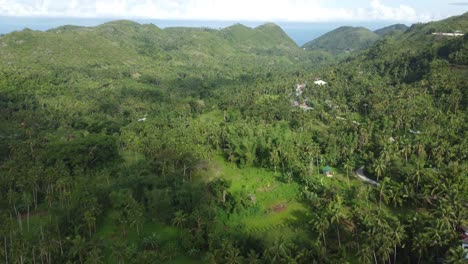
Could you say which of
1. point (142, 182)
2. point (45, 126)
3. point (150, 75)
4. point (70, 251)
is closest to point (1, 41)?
point (150, 75)

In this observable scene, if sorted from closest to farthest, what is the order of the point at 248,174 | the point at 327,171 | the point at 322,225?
1. the point at 322,225
2. the point at 327,171
3. the point at 248,174

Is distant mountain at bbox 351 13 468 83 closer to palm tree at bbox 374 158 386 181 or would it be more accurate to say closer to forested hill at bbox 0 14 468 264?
forested hill at bbox 0 14 468 264

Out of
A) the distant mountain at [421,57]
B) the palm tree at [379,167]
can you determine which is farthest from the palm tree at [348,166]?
the distant mountain at [421,57]

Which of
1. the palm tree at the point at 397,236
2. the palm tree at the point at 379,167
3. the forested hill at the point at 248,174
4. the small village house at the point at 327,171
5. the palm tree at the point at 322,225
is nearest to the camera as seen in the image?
the palm tree at the point at 397,236

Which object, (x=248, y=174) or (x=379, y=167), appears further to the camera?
(x=248, y=174)

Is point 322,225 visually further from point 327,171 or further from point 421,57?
point 421,57

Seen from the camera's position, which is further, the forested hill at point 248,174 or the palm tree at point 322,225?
the palm tree at point 322,225

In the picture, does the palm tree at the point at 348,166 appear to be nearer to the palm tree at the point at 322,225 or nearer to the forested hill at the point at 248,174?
the forested hill at the point at 248,174

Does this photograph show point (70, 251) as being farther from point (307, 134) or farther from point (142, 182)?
point (307, 134)

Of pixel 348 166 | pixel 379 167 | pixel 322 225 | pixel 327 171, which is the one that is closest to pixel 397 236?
pixel 322 225
